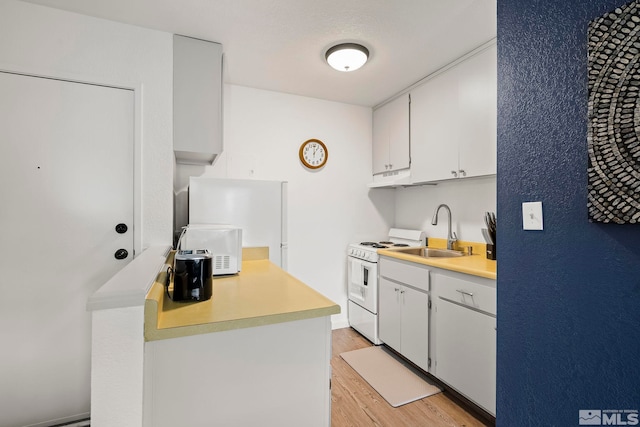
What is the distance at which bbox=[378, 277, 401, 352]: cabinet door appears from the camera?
2.51 metres

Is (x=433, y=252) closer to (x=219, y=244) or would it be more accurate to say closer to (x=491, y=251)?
(x=491, y=251)

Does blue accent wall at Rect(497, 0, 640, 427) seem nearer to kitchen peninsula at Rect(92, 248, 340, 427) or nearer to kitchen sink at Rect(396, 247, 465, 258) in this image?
kitchen peninsula at Rect(92, 248, 340, 427)

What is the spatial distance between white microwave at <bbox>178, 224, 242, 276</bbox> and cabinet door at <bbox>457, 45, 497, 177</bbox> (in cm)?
176

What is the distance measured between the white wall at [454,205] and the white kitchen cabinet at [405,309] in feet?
2.17

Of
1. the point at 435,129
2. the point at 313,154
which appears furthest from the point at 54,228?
the point at 435,129

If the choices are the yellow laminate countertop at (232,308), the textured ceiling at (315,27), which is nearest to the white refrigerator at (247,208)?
the yellow laminate countertop at (232,308)

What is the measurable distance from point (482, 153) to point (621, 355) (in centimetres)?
148

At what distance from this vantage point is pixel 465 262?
82.7 inches

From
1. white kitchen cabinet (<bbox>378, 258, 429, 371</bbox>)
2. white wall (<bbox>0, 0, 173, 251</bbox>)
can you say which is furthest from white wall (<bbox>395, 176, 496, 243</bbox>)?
white wall (<bbox>0, 0, 173, 251</bbox>)

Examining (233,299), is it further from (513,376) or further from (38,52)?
(38,52)

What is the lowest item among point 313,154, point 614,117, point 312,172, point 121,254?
point 121,254

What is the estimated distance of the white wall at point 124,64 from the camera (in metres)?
1.72

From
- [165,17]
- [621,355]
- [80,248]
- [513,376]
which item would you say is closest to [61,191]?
[80,248]

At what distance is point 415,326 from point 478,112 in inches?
65.9
